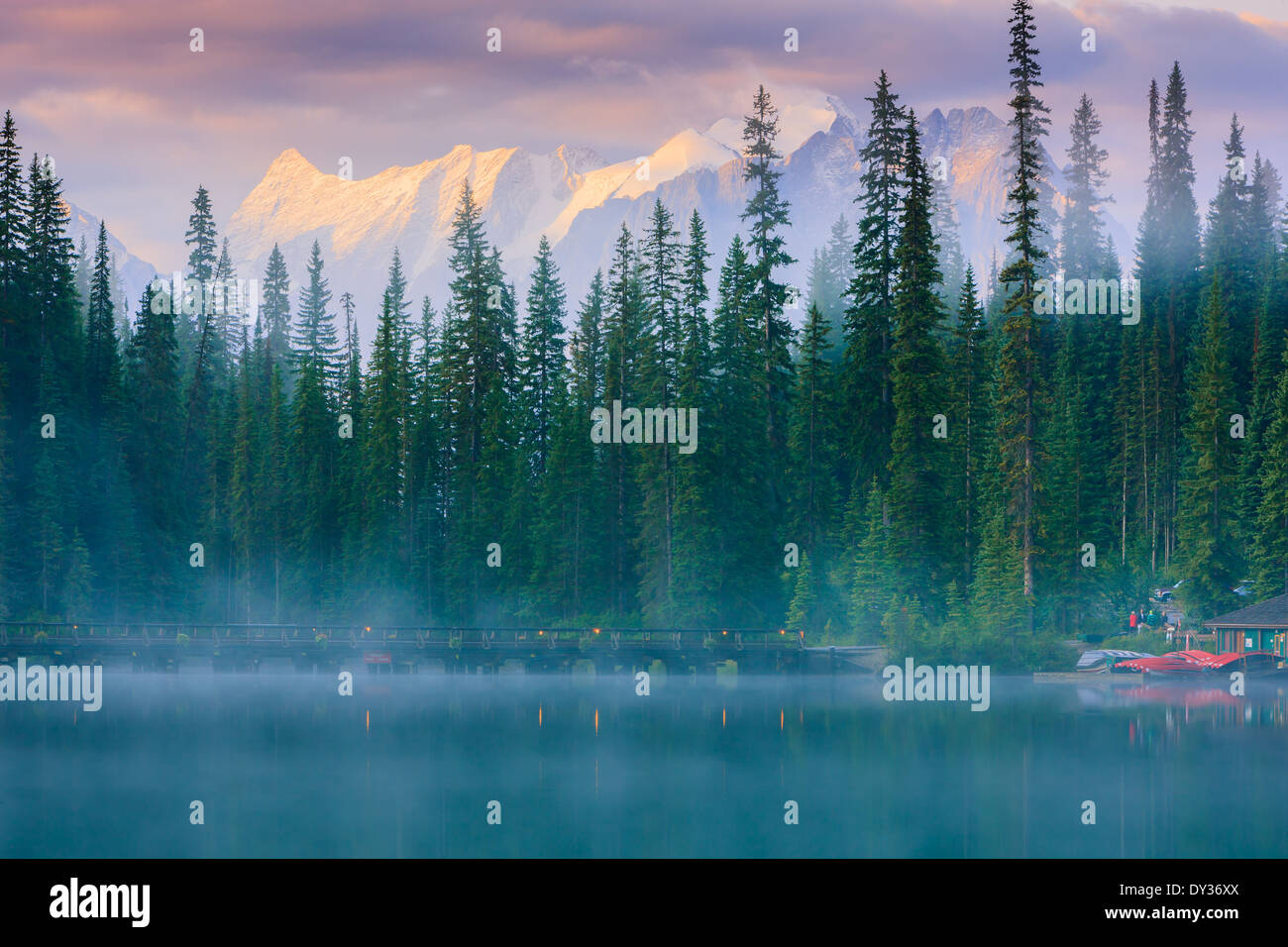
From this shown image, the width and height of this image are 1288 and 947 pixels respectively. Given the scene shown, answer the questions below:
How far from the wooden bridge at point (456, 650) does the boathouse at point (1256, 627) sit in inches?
795

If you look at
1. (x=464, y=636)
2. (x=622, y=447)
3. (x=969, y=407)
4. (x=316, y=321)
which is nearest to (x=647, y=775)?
(x=464, y=636)

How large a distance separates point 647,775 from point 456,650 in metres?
33.6

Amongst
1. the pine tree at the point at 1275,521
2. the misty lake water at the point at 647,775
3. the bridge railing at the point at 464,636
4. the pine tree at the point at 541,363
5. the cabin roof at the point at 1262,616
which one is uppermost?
the pine tree at the point at 541,363

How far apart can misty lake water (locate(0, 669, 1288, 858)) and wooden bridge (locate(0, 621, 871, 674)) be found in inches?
369

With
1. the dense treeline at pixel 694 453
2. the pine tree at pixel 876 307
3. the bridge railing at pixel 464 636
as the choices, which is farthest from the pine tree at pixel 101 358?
the pine tree at pixel 876 307

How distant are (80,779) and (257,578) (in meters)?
58.0

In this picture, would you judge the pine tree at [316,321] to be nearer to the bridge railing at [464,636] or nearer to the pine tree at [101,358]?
the pine tree at [101,358]

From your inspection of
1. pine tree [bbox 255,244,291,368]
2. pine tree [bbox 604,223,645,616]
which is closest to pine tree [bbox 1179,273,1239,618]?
pine tree [bbox 604,223,645,616]

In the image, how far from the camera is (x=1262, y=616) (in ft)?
224

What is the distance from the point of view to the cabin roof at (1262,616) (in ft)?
221

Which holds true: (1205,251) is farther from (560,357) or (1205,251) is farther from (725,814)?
(725,814)

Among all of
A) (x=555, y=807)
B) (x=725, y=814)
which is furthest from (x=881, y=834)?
(x=555, y=807)
